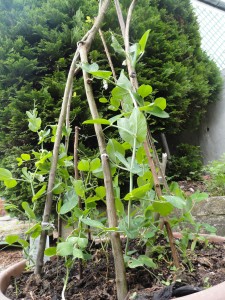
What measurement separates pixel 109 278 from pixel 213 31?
154 inches

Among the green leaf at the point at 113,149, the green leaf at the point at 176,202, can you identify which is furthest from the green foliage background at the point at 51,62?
the green leaf at the point at 176,202

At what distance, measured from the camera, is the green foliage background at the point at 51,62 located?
6.87 ft

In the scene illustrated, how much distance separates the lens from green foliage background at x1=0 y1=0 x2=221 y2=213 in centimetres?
209

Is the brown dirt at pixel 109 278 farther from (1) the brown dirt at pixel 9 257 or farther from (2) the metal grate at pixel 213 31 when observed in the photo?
(2) the metal grate at pixel 213 31

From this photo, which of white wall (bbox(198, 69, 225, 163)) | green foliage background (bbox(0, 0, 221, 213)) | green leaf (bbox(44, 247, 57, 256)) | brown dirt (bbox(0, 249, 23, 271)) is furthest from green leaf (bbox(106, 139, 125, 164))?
white wall (bbox(198, 69, 225, 163))

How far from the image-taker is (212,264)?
69 centimetres

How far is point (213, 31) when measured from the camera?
12.7ft

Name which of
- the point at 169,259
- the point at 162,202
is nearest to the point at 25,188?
the point at 169,259

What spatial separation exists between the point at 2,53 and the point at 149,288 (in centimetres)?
203

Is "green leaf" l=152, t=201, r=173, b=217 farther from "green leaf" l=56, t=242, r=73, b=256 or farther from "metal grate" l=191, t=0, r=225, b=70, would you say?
"metal grate" l=191, t=0, r=225, b=70

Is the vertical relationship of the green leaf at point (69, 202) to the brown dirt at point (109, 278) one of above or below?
above

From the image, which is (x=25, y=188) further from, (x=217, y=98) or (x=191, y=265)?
(x=217, y=98)

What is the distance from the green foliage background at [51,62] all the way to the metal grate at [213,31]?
137 cm

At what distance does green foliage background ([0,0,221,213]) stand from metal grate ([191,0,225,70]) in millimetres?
1370
